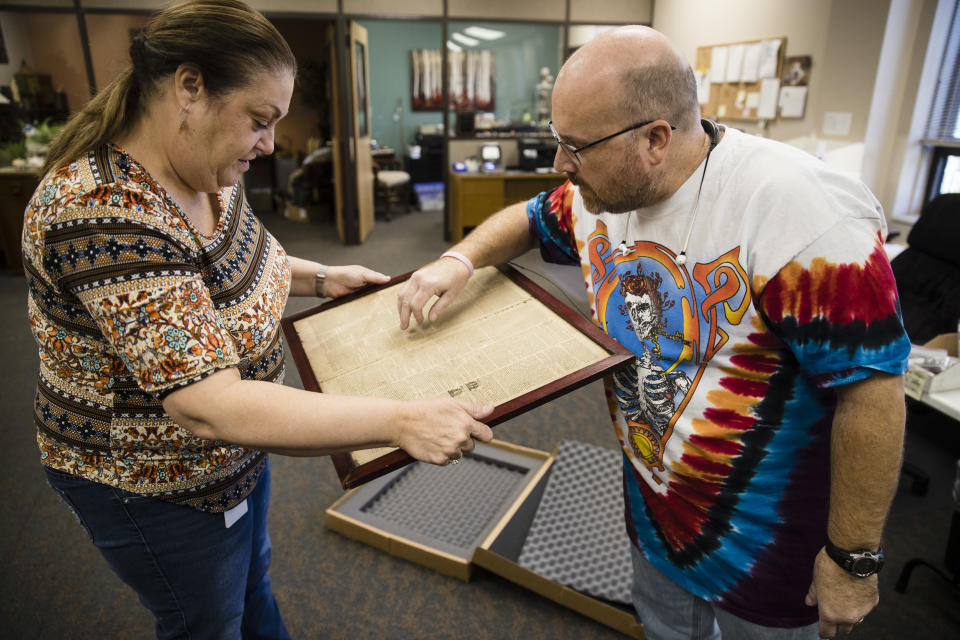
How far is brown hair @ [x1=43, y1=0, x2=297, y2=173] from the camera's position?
78 centimetres

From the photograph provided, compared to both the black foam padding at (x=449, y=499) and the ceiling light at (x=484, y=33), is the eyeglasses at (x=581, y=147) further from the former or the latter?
the ceiling light at (x=484, y=33)

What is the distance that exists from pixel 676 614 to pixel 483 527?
37.7 inches

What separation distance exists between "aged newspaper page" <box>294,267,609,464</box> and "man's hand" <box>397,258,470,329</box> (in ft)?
0.10

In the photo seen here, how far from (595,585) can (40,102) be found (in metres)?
7.17

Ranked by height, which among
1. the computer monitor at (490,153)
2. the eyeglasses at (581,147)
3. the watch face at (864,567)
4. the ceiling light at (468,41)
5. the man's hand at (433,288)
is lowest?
the watch face at (864,567)

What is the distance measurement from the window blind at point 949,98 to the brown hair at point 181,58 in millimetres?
4479

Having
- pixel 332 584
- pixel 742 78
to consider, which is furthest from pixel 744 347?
pixel 742 78

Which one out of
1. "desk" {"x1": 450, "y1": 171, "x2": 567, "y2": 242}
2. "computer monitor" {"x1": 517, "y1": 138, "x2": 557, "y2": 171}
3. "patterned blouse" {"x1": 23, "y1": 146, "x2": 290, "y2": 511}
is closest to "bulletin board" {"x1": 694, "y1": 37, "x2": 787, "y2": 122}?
"computer monitor" {"x1": 517, "y1": 138, "x2": 557, "y2": 171}

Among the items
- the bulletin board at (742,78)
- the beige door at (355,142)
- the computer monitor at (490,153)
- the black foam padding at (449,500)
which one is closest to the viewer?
the black foam padding at (449,500)

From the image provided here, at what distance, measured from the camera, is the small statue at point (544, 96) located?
7.24 metres

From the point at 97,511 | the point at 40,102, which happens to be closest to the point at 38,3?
the point at 40,102

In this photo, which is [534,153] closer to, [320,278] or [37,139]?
[37,139]

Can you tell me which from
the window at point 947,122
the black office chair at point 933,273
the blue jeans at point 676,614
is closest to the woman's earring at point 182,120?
the blue jeans at point 676,614

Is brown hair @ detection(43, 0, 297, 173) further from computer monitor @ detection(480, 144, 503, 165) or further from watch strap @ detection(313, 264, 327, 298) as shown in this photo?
computer monitor @ detection(480, 144, 503, 165)
